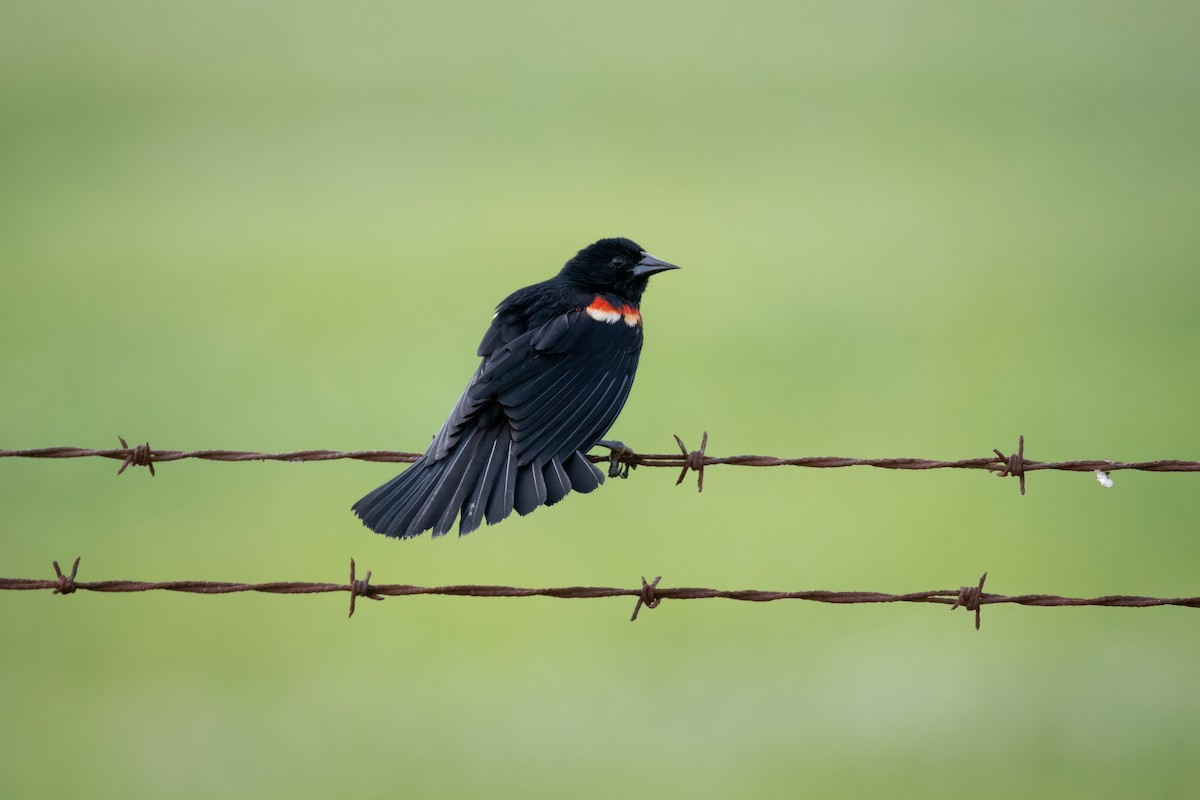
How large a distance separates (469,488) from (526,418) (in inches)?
14.4

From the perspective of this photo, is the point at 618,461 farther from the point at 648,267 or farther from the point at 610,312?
the point at 648,267

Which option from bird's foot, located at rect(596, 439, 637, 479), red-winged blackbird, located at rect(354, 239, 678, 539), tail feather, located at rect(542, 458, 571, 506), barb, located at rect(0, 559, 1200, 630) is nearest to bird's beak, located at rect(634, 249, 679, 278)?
red-winged blackbird, located at rect(354, 239, 678, 539)

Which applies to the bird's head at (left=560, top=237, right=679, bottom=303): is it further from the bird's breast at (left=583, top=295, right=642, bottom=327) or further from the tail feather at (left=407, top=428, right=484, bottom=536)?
the tail feather at (left=407, top=428, right=484, bottom=536)

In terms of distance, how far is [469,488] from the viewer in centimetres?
390

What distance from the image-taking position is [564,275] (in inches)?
218

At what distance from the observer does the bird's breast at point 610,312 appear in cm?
483

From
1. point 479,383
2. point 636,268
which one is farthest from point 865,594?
point 636,268

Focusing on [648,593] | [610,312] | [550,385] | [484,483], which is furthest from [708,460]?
[610,312]

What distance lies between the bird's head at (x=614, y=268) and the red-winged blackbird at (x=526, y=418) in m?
0.21

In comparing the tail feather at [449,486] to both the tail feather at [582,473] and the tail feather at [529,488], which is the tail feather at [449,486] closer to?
the tail feather at [529,488]

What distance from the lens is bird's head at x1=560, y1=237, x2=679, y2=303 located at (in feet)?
17.7

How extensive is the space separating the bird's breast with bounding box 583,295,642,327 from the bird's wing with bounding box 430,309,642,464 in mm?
38

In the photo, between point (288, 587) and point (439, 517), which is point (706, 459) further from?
point (288, 587)

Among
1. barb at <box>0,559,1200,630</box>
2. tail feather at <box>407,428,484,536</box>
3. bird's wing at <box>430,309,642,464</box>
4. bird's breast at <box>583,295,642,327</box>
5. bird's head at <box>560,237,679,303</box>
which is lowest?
barb at <box>0,559,1200,630</box>
